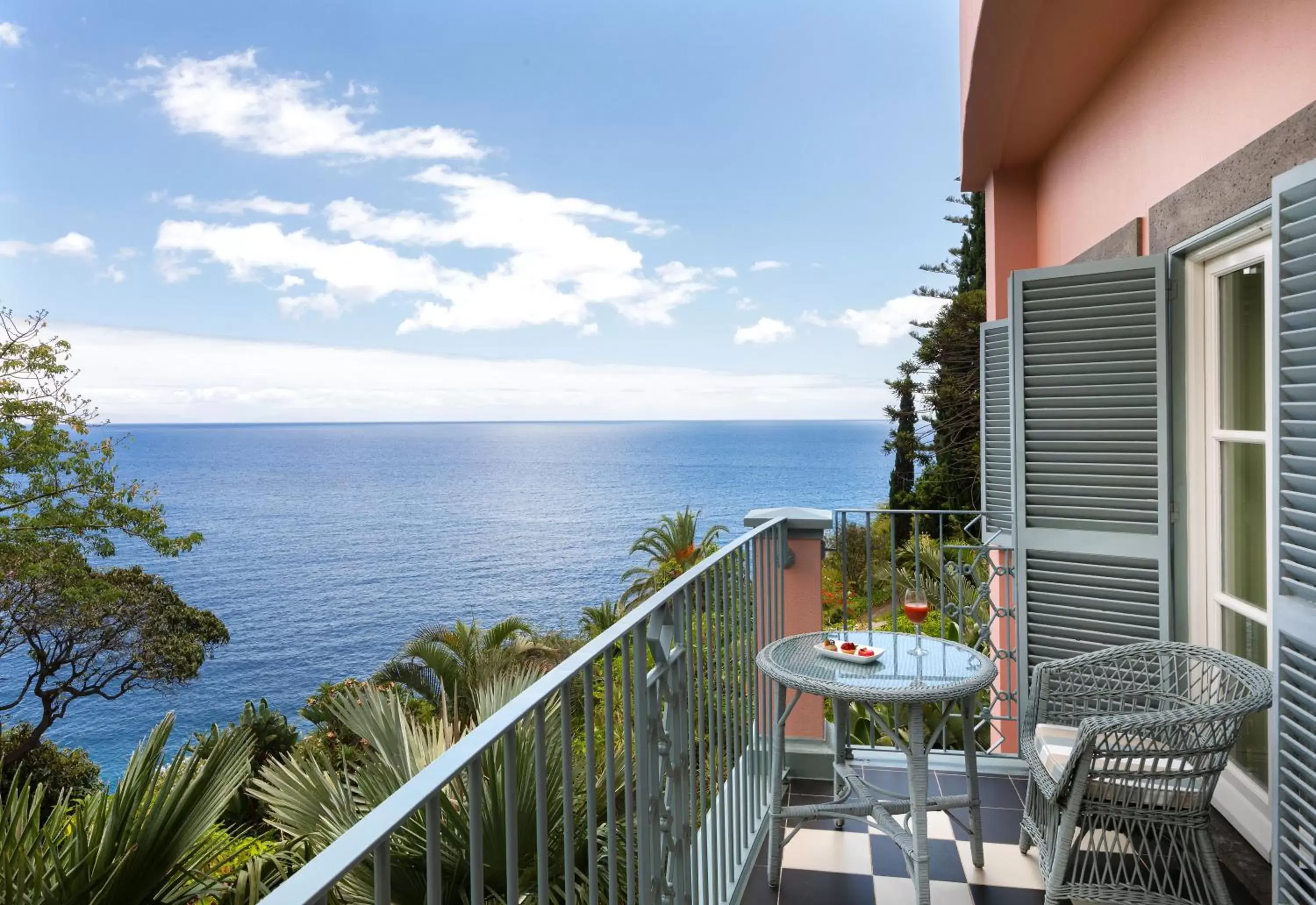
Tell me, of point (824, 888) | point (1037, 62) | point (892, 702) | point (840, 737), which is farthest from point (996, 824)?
point (1037, 62)

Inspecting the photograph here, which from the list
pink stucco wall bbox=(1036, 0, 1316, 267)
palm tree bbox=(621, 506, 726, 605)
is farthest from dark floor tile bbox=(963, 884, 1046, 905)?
palm tree bbox=(621, 506, 726, 605)

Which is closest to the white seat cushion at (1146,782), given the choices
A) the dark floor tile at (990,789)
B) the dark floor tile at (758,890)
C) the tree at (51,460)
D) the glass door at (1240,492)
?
the glass door at (1240,492)

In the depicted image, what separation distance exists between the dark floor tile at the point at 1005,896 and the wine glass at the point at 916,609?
73 cm

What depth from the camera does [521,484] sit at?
6303 centimetres

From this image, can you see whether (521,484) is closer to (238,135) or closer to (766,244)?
(766,244)

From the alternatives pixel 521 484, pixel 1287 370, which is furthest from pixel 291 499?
pixel 1287 370

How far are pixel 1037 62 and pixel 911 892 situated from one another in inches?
133

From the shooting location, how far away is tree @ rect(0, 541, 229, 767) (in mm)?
14156

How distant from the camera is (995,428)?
14.7 ft

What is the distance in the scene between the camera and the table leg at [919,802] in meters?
2.22

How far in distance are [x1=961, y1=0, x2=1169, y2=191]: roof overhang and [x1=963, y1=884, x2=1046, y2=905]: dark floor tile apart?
3.10 metres

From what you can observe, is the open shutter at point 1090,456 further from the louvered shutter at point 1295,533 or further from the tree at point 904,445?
the tree at point 904,445

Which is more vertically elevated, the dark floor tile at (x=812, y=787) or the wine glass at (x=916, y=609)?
the wine glass at (x=916, y=609)

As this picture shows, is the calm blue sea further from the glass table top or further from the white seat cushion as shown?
the white seat cushion
